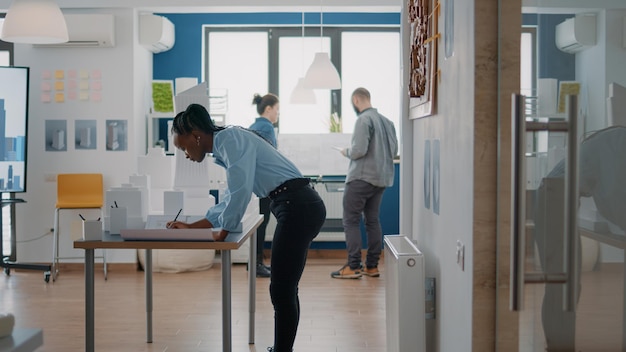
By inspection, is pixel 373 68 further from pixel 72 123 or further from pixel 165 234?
pixel 165 234

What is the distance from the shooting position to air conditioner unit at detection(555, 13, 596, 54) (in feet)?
5.87

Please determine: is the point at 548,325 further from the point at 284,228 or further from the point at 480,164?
the point at 284,228

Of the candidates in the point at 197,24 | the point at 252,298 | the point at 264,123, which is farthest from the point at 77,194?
the point at 252,298

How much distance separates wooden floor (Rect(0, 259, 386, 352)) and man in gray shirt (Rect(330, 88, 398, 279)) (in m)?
0.25

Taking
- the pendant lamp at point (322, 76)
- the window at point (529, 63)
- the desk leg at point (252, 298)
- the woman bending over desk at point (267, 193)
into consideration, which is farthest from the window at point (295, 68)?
the window at point (529, 63)

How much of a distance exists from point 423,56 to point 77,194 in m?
4.86

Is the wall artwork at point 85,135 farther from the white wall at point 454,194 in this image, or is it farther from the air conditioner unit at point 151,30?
the white wall at point 454,194

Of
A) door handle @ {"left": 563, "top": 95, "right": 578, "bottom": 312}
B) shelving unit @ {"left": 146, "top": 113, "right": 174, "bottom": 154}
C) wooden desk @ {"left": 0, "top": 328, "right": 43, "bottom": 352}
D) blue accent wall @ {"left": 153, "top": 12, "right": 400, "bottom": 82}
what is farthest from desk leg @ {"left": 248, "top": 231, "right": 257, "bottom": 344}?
blue accent wall @ {"left": 153, "top": 12, "right": 400, "bottom": 82}

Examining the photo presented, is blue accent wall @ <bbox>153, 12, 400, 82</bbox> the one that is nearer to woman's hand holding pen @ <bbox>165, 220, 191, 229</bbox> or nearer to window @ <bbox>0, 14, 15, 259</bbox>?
window @ <bbox>0, 14, 15, 259</bbox>

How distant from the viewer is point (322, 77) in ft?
23.5

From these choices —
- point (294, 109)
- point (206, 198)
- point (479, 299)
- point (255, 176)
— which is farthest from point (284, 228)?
point (294, 109)

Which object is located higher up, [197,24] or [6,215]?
[197,24]

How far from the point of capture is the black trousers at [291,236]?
385 cm

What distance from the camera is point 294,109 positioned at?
29.2 ft
